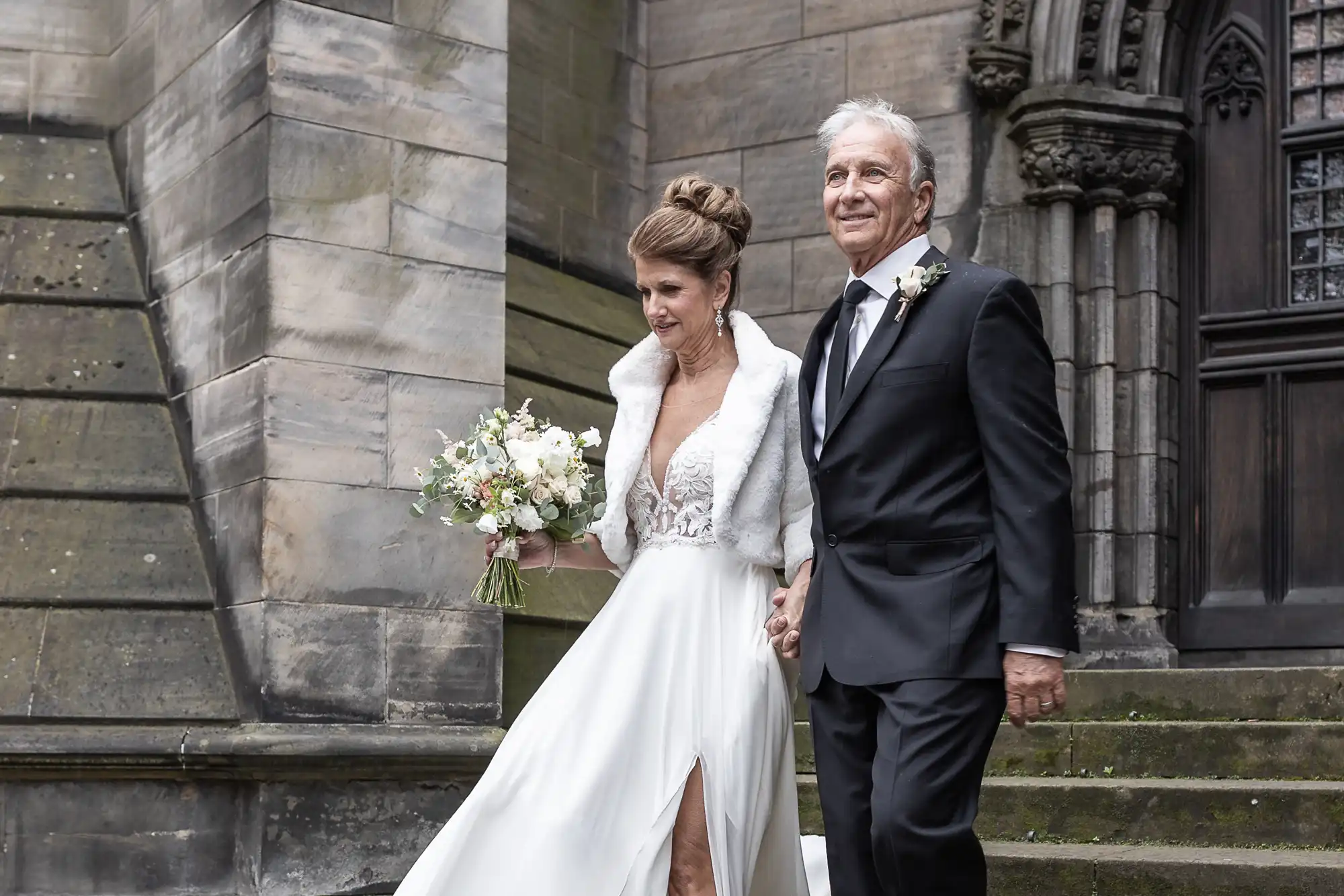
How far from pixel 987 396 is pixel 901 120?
664 millimetres

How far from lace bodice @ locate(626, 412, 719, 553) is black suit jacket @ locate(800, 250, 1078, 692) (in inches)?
19.3

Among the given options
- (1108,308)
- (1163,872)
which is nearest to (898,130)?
(1163,872)

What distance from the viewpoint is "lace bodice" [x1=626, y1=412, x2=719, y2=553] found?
3930 millimetres

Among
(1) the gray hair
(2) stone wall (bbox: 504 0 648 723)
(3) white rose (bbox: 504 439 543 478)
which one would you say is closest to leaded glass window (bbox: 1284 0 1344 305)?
(2) stone wall (bbox: 504 0 648 723)

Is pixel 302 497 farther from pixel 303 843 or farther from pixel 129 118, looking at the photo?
pixel 129 118

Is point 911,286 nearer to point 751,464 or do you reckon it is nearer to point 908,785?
point 751,464

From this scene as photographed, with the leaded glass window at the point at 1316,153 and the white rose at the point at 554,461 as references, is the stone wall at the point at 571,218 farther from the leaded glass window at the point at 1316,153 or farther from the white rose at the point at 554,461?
the leaded glass window at the point at 1316,153

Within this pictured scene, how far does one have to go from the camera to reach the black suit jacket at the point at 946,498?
316 cm

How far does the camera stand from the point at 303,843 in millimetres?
5523

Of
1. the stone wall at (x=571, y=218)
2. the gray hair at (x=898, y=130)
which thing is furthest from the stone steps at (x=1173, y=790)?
the gray hair at (x=898, y=130)

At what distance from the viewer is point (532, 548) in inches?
161

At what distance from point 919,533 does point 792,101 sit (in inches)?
212

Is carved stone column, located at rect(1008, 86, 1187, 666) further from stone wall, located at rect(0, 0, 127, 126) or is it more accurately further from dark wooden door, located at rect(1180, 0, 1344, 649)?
stone wall, located at rect(0, 0, 127, 126)

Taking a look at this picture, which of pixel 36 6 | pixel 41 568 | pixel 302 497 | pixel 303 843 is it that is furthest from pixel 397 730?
pixel 36 6
